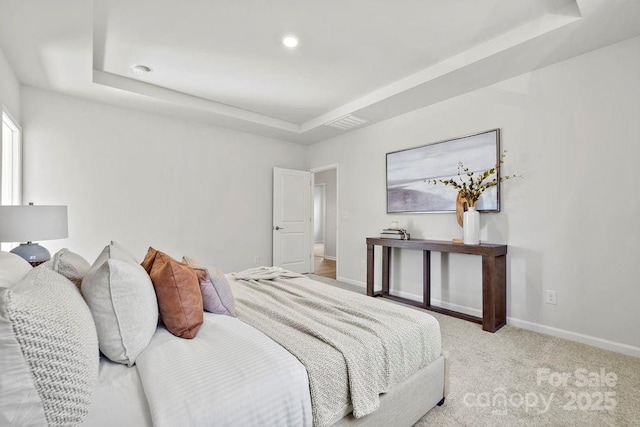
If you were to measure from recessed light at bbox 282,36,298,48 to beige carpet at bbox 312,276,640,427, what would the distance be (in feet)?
9.21

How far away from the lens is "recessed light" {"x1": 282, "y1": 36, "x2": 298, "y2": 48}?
2.62m

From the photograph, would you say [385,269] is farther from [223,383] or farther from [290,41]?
[223,383]

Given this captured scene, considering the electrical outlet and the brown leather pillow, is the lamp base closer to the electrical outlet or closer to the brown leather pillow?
the brown leather pillow

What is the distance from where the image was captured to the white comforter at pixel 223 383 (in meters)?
0.91

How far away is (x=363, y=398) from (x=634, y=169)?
2810 mm

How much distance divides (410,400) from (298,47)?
284cm

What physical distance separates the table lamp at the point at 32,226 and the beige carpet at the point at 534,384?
2.81 m

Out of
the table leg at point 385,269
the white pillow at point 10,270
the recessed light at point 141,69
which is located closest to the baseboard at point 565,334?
the table leg at point 385,269

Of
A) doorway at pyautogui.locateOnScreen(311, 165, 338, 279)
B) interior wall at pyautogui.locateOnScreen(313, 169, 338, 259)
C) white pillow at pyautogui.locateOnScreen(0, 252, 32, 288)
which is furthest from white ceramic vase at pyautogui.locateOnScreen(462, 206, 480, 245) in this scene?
interior wall at pyautogui.locateOnScreen(313, 169, 338, 259)

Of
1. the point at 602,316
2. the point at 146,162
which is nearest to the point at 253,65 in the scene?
the point at 146,162

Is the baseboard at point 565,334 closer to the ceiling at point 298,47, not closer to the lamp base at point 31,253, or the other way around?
the ceiling at point 298,47

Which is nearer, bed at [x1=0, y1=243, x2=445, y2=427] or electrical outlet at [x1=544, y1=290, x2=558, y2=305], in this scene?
bed at [x1=0, y1=243, x2=445, y2=427]

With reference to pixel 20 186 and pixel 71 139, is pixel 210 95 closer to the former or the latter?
pixel 71 139

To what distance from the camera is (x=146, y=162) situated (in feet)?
13.4
